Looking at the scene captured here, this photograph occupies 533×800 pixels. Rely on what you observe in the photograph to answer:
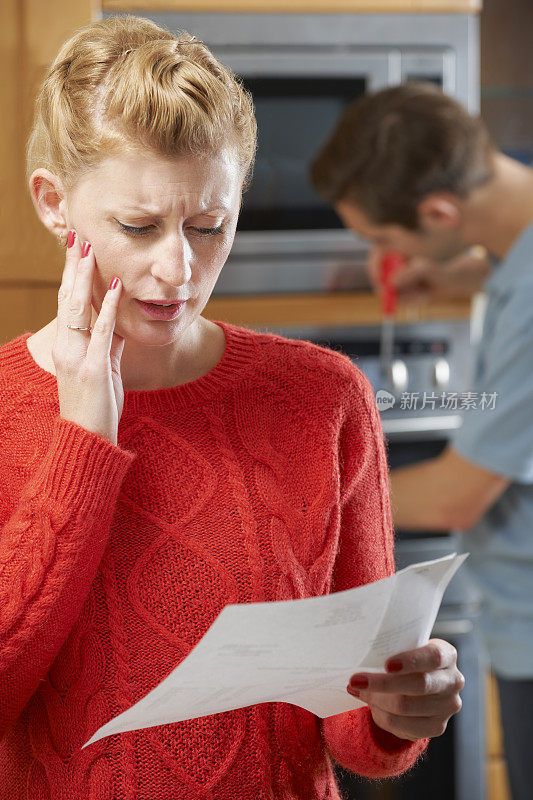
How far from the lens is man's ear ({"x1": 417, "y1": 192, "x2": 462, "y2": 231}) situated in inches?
42.4

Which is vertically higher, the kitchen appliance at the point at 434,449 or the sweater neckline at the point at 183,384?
the sweater neckline at the point at 183,384

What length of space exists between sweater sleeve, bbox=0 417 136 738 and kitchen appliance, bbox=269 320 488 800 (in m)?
0.62

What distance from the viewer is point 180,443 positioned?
0.60 metres

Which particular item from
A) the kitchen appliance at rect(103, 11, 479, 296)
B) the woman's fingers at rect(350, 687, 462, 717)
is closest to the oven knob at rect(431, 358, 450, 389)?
the kitchen appliance at rect(103, 11, 479, 296)

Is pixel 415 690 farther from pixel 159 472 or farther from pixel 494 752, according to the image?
pixel 494 752

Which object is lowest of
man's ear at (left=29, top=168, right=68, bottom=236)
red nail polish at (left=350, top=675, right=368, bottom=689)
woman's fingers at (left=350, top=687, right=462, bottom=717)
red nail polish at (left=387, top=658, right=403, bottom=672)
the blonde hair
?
woman's fingers at (left=350, top=687, right=462, bottom=717)

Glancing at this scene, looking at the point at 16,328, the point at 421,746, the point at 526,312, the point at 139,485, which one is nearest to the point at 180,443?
the point at 139,485

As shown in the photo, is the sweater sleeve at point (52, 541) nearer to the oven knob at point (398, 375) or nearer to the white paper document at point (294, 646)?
the white paper document at point (294, 646)

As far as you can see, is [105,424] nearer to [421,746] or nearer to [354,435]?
[354,435]

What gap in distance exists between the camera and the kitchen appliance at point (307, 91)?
102cm

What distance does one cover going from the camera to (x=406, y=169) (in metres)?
1.05

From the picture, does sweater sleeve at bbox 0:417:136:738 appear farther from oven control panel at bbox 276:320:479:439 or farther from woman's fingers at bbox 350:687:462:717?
oven control panel at bbox 276:320:479:439

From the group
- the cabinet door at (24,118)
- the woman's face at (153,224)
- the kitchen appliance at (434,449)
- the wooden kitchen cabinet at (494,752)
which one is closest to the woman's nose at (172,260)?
the woman's face at (153,224)

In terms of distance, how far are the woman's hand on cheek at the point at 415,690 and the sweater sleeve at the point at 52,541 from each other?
0.58 feet
